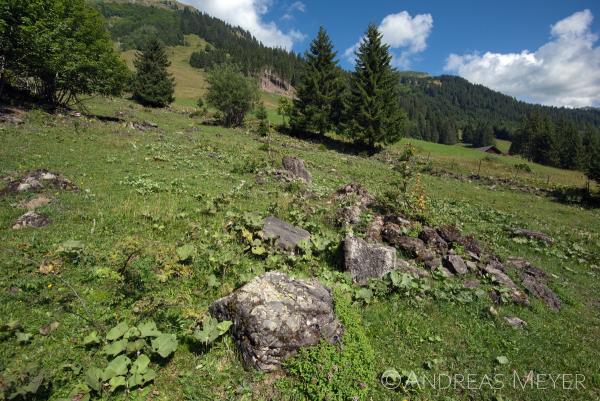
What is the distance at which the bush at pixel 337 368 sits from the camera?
18.3 feet

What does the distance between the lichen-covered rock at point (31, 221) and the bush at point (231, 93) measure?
4010cm

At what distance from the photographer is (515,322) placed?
9.01 meters

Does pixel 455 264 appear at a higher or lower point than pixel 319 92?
lower

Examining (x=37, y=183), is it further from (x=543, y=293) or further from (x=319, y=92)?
(x=319, y=92)

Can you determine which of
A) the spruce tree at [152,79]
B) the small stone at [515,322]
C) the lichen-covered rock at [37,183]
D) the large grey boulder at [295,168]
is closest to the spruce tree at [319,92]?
the spruce tree at [152,79]

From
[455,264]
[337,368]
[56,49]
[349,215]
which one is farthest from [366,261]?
[56,49]

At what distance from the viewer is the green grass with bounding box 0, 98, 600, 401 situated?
228 inches

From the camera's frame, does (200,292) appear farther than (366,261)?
No

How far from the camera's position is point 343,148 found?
47562mm

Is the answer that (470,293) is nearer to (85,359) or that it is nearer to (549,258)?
(549,258)

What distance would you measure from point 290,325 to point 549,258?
49.6 feet

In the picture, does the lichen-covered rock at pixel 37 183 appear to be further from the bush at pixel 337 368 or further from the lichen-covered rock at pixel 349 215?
the bush at pixel 337 368

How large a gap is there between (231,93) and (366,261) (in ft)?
142

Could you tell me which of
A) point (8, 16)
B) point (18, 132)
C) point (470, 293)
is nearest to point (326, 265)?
point (470, 293)
